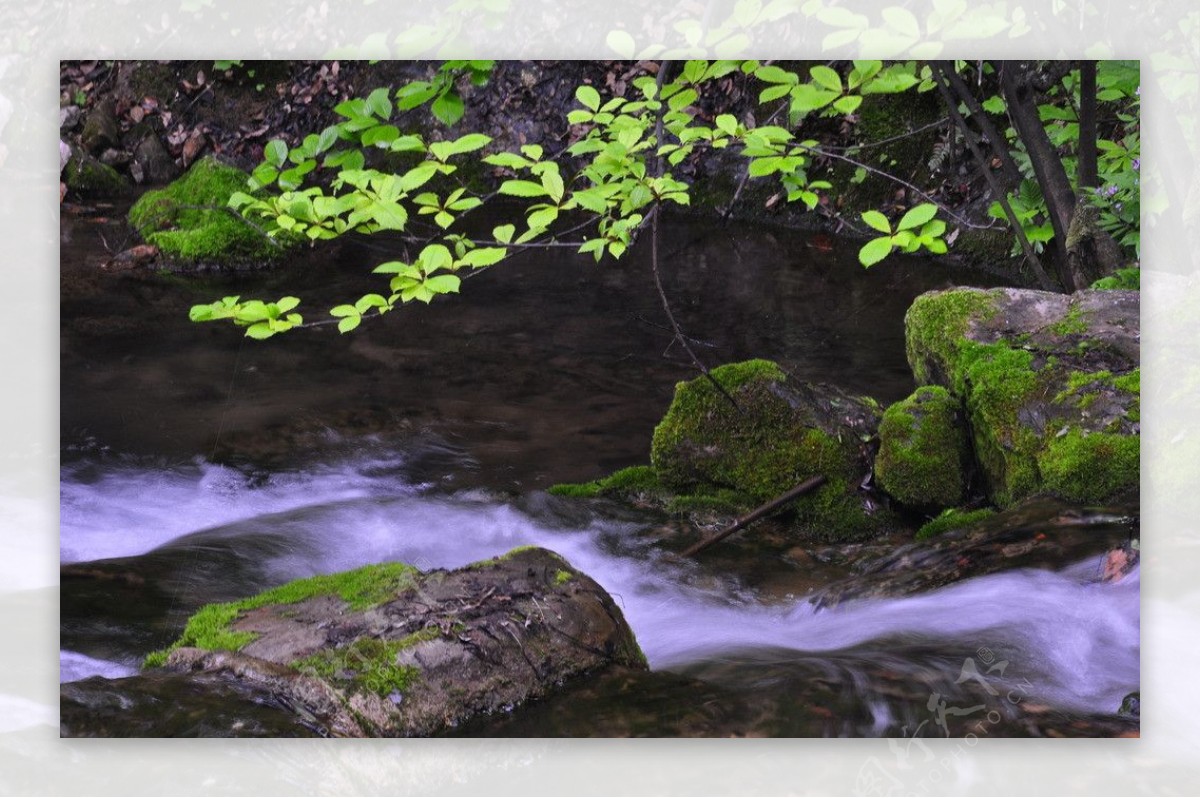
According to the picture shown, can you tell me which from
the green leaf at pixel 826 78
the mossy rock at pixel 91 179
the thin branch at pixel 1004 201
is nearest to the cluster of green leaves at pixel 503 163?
the green leaf at pixel 826 78

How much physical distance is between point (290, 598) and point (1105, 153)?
2692 millimetres

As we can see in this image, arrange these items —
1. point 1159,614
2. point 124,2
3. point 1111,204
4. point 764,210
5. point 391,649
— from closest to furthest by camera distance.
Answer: point 391,649
point 1159,614
point 124,2
point 1111,204
point 764,210

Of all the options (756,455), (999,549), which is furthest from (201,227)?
(999,549)

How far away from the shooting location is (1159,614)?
2.81 metres

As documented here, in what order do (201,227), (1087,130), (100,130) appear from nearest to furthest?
1. (100,130)
2. (1087,130)
3. (201,227)

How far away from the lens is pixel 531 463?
3.48m

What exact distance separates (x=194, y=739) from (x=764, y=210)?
2.40 meters

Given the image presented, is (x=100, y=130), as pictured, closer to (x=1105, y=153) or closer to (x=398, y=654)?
(x=398, y=654)

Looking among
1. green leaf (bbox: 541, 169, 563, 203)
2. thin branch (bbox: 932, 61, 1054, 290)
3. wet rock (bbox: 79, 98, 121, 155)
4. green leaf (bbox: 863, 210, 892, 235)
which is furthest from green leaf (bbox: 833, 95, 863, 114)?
wet rock (bbox: 79, 98, 121, 155)

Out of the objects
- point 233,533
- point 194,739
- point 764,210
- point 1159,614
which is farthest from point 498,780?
point 764,210

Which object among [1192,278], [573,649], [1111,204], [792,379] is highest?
[1111,204]

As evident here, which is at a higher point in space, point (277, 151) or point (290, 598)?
point (277, 151)

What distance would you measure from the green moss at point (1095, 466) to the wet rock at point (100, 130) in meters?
2.80

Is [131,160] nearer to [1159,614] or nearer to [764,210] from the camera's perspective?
[764,210]
